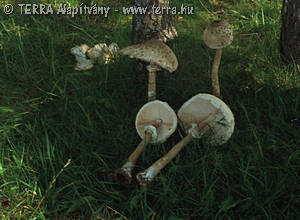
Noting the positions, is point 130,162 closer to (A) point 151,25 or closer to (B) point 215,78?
(B) point 215,78

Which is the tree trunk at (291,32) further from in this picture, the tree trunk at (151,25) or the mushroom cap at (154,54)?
the mushroom cap at (154,54)

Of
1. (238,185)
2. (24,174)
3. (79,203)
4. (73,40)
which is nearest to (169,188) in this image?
(238,185)

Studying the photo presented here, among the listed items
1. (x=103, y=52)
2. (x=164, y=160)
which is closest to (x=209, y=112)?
(x=164, y=160)

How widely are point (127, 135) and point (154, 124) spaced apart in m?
→ 0.30

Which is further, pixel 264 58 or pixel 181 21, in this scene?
pixel 181 21

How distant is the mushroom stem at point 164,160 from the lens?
7.77 feet

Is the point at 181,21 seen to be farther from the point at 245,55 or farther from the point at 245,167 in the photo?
the point at 245,167

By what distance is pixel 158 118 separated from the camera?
277 cm

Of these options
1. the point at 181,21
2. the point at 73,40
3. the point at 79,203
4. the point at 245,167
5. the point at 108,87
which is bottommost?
the point at 79,203

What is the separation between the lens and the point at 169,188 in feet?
7.47

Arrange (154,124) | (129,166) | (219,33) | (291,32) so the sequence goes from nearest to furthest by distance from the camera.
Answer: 1. (129,166)
2. (219,33)
3. (154,124)
4. (291,32)

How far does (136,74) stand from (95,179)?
150 cm

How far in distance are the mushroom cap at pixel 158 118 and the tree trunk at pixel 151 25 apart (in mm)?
834

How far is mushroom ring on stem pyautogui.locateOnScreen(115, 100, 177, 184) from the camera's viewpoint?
2.62 meters
